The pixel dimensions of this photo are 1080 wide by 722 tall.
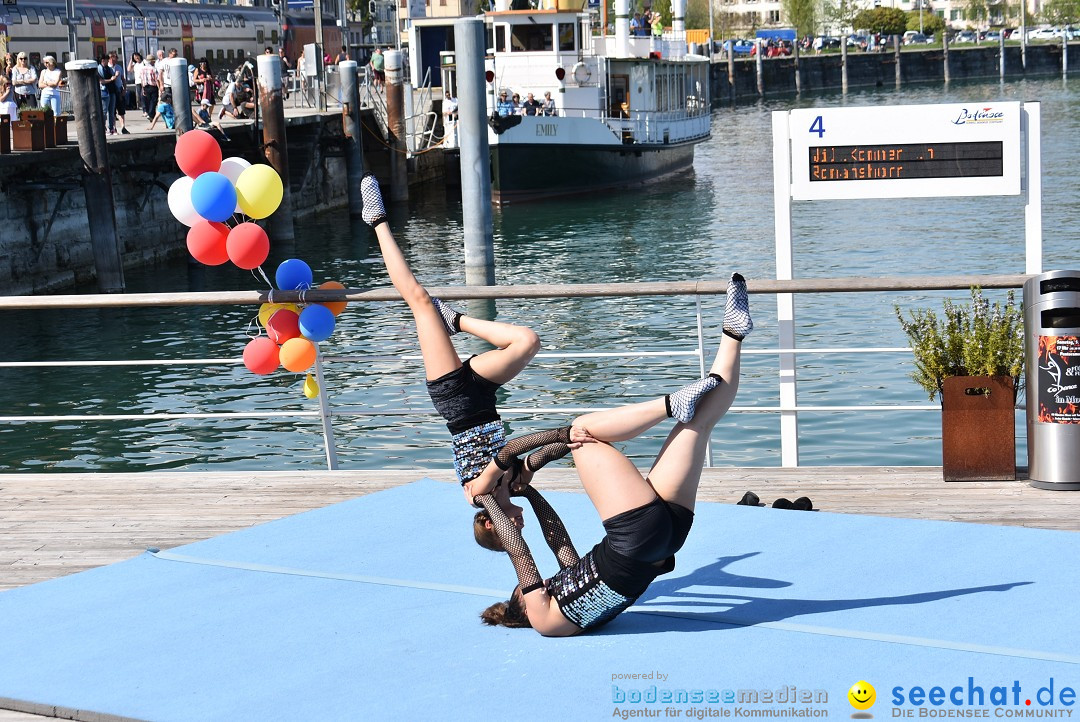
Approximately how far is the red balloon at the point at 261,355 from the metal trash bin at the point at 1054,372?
3388 millimetres

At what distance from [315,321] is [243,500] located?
937mm

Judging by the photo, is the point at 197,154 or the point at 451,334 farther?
the point at 197,154

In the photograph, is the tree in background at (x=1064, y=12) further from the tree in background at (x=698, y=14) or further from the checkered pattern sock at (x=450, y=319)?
the checkered pattern sock at (x=450, y=319)

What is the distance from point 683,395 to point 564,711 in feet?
3.23

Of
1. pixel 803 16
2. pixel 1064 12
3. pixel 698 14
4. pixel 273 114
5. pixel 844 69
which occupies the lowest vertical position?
pixel 273 114

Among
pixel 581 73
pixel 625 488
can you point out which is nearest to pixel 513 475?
pixel 625 488

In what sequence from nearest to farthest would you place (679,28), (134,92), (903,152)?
1. (903,152)
2. (134,92)
3. (679,28)

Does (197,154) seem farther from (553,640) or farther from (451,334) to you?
(553,640)

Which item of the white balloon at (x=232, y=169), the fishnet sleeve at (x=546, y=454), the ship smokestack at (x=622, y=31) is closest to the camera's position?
the fishnet sleeve at (x=546, y=454)

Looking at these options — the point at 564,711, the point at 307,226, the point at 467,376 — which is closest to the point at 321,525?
the point at 467,376

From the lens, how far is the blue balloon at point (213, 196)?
6.09 meters

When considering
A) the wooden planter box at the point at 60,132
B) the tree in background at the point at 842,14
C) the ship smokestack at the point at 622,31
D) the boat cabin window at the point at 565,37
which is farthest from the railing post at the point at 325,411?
the tree in background at the point at 842,14

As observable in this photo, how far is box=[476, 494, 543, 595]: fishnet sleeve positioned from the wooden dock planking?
194 centimetres

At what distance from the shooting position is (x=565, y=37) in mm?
35375
